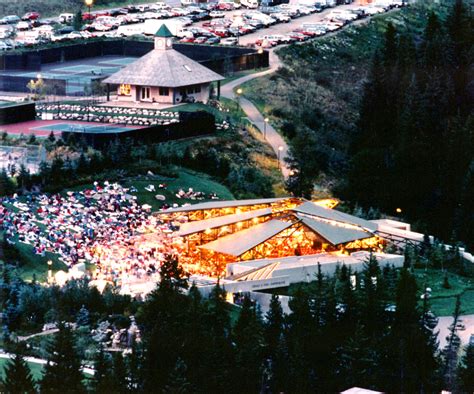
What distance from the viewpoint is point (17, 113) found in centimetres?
7556

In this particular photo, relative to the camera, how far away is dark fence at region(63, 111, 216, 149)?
6875 cm

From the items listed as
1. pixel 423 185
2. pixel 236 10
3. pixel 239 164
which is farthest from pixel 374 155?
pixel 236 10

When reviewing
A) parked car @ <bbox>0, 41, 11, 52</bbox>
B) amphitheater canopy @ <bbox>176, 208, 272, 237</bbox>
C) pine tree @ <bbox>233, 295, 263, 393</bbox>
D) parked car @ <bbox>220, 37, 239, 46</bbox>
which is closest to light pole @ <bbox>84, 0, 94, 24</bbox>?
parked car @ <bbox>220, 37, 239, 46</bbox>

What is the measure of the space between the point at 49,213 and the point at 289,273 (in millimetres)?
9734

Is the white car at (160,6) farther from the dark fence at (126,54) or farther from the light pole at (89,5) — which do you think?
the dark fence at (126,54)

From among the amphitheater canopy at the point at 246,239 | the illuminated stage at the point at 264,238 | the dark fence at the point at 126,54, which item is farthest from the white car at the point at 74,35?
the amphitheater canopy at the point at 246,239

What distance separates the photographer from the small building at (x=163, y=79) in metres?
81.4

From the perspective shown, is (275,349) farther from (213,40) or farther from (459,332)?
(213,40)

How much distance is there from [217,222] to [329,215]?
416 cm

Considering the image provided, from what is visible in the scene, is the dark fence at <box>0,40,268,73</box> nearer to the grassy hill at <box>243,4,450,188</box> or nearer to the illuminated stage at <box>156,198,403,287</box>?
the grassy hill at <box>243,4,450,188</box>

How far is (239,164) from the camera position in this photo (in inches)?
2881

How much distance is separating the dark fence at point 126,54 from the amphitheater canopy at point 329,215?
34.2 metres

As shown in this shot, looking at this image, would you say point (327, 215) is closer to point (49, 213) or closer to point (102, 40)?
point (49, 213)

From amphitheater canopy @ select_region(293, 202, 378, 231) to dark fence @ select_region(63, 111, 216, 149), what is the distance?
13.5m
